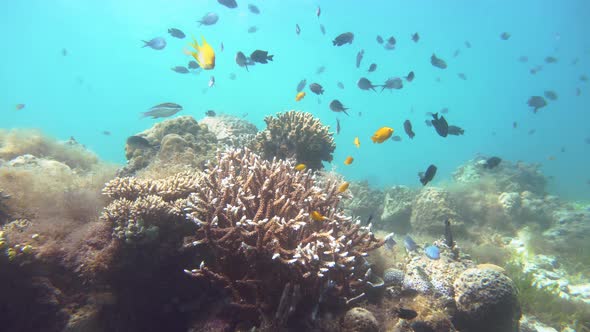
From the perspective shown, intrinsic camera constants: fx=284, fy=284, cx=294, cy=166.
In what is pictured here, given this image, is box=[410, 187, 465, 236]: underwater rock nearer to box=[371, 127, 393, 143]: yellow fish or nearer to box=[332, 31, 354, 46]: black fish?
box=[371, 127, 393, 143]: yellow fish

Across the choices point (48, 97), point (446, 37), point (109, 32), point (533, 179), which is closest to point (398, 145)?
point (446, 37)

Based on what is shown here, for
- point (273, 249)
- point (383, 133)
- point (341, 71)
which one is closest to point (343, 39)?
point (383, 133)

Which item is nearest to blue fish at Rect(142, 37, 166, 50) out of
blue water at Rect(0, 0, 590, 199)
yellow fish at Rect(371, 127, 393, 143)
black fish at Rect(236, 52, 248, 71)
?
black fish at Rect(236, 52, 248, 71)

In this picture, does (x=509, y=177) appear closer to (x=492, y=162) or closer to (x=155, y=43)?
(x=492, y=162)

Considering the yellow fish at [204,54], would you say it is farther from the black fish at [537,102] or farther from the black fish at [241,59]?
the black fish at [537,102]

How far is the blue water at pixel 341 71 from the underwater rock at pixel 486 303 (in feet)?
152

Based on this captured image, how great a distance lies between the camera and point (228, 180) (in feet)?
14.0

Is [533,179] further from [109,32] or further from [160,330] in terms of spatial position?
[109,32]

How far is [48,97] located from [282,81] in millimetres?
127825

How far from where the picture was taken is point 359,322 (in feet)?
10.9

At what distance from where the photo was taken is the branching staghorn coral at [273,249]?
3.38 m

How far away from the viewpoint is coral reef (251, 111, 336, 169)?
7.29 metres

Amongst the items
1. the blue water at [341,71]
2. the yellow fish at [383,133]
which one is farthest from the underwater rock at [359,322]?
the blue water at [341,71]

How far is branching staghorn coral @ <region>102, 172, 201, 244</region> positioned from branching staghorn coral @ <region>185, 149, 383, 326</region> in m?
0.32
